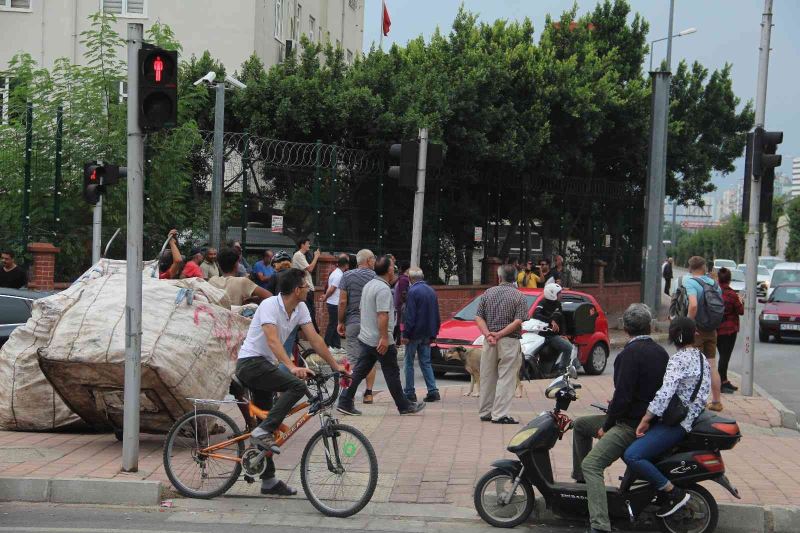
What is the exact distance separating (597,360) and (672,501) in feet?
37.2

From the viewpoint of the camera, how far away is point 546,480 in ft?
24.9

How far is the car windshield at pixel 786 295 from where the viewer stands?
27.5 m

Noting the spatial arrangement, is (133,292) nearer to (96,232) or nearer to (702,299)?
(702,299)

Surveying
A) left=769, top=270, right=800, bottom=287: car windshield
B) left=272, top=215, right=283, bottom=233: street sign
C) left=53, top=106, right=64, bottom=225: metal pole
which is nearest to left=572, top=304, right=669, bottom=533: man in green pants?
left=53, top=106, right=64, bottom=225: metal pole

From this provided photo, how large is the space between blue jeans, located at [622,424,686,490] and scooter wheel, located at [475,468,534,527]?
0.80 m

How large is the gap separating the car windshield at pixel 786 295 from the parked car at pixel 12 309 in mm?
19305

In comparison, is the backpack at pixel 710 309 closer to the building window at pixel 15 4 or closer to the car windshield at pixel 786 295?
the car windshield at pixel 786 295

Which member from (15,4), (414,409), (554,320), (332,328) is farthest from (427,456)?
(15,4)

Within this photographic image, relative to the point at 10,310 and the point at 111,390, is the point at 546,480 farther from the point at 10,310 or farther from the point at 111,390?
the point at 10,310

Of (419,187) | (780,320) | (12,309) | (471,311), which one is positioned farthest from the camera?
(780,320)

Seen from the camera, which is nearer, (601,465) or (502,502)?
(601,465)

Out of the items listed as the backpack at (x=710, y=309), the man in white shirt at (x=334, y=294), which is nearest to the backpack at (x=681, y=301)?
the backpack at (x=710, y=309)

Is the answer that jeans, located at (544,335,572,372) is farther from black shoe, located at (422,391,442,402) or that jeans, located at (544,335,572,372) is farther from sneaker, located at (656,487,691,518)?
sneaker, located at (656,487,691,518)

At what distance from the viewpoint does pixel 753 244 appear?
46.6 feet
